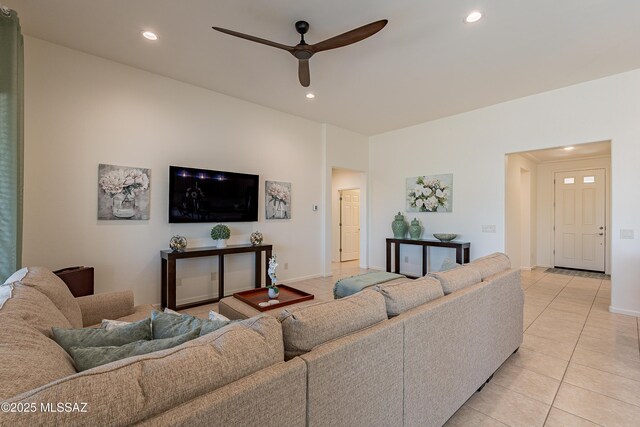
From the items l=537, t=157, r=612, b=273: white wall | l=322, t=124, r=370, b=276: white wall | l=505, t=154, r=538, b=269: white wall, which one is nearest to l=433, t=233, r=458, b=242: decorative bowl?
l=505, t=154, r=538, b=269: white wall

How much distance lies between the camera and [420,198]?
5652 mm

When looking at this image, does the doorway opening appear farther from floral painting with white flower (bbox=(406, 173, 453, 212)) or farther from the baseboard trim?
the baseboard trim

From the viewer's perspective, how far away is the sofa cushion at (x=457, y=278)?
6.10ft

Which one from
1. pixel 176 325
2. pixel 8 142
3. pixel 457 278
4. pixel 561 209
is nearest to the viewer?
pixel 176 325

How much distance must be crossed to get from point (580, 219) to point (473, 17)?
19.6 feet

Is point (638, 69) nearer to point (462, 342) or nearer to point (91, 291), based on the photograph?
point (462, 342)

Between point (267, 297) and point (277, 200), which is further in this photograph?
point (277, 200)

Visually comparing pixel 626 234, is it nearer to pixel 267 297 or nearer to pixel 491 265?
pixel 491 265

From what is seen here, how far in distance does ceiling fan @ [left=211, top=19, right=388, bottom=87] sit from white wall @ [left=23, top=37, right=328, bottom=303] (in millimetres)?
1890

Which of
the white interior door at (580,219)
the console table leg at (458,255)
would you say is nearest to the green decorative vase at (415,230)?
the console table leg at (458,255)

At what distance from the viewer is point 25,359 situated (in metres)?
0.82

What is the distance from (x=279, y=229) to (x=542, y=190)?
6.26m

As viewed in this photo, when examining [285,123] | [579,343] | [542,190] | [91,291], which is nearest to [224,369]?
[91,291]

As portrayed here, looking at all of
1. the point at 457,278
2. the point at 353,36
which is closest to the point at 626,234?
the point at 457,278
